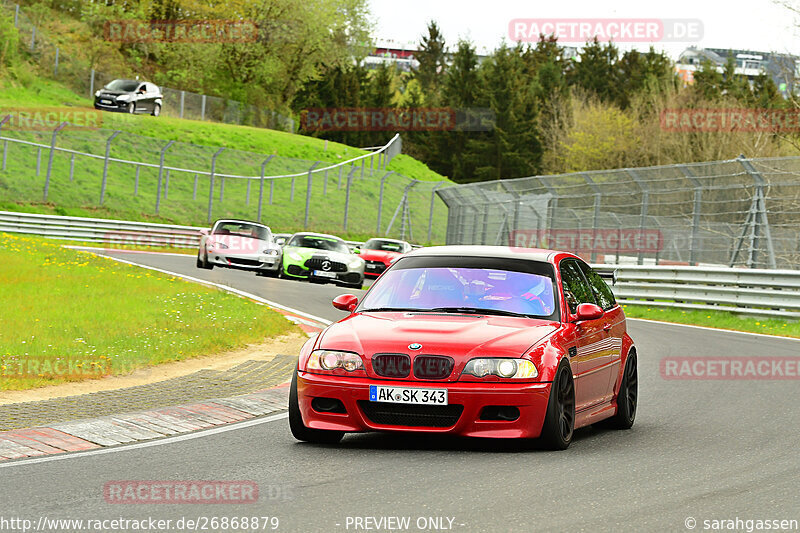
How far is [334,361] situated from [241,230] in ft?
73.1

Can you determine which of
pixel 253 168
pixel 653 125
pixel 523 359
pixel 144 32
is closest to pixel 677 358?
pixel 523 359

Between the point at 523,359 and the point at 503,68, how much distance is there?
3531 inches

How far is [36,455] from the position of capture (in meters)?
7.77

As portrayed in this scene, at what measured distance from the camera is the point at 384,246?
116ft

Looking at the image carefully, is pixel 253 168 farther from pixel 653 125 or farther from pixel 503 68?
pixel 503 68

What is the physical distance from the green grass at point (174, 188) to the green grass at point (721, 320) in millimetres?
24143

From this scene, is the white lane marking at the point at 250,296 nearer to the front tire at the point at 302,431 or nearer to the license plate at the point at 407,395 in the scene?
the front tire at the point at 302,431

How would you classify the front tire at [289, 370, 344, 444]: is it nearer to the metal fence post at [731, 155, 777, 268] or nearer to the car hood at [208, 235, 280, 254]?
the metal fence post at [731, 155, 777, 268]

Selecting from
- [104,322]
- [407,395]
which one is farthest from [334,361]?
[104,322]

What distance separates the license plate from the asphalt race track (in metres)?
0.36

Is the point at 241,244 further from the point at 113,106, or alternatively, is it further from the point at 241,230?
the point at 113,106

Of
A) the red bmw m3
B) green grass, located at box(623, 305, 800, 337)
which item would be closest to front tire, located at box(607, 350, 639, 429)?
the red bmw m3

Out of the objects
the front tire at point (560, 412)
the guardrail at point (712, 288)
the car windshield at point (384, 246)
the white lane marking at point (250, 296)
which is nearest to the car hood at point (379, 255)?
the car windshield at point (384, 246)

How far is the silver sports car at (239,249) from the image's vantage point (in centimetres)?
2962
